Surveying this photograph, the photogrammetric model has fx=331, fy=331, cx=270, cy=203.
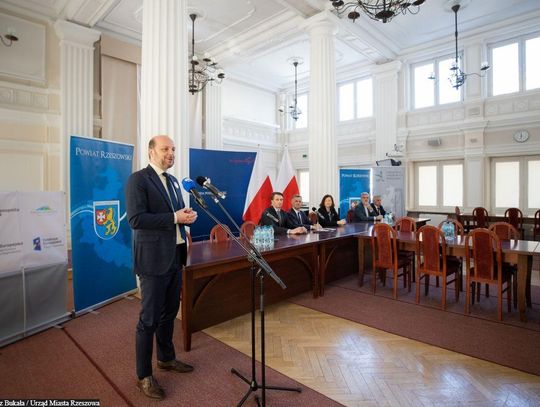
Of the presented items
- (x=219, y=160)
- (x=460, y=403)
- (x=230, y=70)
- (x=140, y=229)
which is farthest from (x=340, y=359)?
(x=230, y=70)

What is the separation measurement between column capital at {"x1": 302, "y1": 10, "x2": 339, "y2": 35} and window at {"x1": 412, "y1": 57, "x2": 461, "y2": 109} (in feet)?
12.2

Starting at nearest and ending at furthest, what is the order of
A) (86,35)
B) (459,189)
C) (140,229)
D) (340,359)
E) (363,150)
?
(140,229), (340,359), (86,35), (459,189), (363,150)

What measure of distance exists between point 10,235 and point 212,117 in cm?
709

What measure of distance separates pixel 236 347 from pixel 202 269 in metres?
0.73

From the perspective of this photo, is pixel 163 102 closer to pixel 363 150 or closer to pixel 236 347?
pixel 236 347

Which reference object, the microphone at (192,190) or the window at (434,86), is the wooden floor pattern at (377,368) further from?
the window at (434,86)

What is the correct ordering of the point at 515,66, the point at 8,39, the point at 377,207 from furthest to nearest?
1. the point at 515,66
2. the point at 377,207
3. the point at 8,39

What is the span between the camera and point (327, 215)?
5.81m

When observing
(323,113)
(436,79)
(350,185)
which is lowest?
(350,185)

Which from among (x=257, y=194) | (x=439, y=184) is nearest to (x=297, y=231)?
(x=257, y=194)

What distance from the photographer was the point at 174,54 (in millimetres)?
3760

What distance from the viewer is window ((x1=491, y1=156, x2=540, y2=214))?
25.8ft

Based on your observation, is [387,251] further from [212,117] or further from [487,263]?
[212,117]

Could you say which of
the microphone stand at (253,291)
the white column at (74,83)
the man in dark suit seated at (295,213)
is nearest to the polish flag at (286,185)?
the man in dark suit seated at (295,213)
